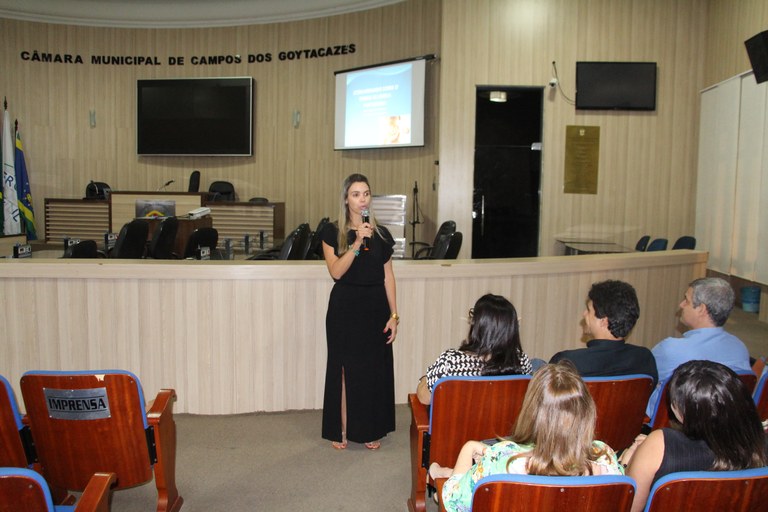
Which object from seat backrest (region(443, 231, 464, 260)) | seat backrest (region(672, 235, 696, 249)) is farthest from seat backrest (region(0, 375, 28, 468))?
seat backrest (region(672, 235, 696, 249))

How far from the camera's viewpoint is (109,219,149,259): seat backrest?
622 centimetres

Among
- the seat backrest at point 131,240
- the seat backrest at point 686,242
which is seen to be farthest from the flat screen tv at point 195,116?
the seat backrest at point 686,242

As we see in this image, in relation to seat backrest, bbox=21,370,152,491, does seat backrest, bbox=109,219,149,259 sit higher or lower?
higher

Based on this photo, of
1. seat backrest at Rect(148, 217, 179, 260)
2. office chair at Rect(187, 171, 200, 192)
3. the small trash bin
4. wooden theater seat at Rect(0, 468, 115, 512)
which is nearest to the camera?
wooden theater seat at Rect(0, 468, 115, 512)

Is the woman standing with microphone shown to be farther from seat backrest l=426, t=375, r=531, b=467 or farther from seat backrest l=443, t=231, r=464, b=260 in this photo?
seat backrest l=443, t=231, r=464, b=260

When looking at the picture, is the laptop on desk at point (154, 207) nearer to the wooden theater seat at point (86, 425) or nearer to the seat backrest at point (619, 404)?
the wooden theater seat at point (86, 425)

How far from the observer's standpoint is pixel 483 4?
818cm

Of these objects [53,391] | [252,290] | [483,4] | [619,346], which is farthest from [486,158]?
[53,391]

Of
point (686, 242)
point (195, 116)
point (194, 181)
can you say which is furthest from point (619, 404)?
point (195, 116)

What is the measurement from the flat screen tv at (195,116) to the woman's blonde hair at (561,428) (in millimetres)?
10188

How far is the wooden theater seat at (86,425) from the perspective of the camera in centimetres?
217

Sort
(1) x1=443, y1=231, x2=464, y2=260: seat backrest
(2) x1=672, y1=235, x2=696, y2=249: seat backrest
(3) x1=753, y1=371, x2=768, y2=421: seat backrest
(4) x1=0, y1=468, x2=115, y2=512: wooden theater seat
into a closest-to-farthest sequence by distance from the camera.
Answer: (4) x1=0, y1=468, x2=115, y2=512: wooden theater seat < (3) x1=753, y1=371, x2=768, y2=421: seat backrest < (1) x1=443, y1=231, x2=464, y2=260: seat backrest < (2) x1=672, y1=235, x2=696, y2=249: seat backrest

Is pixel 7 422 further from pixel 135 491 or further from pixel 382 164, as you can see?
pixel 382 164

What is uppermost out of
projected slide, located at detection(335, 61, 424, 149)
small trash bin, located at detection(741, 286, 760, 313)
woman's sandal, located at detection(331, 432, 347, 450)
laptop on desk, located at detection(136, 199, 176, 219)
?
projected slide, located at detection(335, 61, 424, 149)
